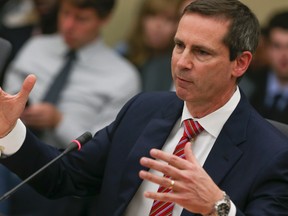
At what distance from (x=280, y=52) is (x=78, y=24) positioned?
46.8 inches

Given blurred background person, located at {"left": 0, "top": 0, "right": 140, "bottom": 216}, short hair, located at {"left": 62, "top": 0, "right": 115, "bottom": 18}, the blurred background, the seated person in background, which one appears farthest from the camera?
the blurred background

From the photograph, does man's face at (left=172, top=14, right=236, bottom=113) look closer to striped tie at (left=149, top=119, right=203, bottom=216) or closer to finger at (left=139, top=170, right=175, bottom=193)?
striped tie at (left=149, top=119, right=203, bottom=216)

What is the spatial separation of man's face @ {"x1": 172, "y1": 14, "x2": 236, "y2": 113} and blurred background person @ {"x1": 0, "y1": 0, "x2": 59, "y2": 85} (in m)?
2.44

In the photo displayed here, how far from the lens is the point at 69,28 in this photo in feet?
14.0

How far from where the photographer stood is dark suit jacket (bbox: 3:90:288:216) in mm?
2279

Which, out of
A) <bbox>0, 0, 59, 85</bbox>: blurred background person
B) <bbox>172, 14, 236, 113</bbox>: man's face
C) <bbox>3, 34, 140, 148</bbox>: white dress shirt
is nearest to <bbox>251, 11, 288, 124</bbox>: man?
<bbox>3, 34, 140, 148</bbox>: white dress shirt

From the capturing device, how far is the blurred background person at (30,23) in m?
4.79

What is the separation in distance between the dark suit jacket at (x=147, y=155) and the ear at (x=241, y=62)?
0.11 metres

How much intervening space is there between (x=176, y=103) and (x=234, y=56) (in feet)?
0.98

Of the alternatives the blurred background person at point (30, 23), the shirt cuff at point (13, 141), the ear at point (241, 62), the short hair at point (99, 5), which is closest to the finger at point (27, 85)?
the shirt cuff at point (13, 141)

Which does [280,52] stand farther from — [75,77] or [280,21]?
[75,77]

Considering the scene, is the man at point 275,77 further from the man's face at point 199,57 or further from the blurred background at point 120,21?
the man's face at point 199,57

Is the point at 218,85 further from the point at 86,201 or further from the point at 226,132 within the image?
the point at 86,201

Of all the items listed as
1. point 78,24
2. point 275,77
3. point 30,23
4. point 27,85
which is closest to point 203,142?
point 27,85
